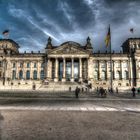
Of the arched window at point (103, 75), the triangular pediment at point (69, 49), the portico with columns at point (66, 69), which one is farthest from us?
the arched window at point (103, 75)

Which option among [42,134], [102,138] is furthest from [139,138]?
[42,134]

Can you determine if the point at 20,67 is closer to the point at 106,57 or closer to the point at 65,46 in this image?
the point at 65,46

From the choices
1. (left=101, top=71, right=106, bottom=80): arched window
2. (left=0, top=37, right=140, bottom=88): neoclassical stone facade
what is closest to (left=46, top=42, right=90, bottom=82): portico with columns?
(left=0, top=37, right=140, bottom=88): neoclassical stone facade

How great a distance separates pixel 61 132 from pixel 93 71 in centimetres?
7310

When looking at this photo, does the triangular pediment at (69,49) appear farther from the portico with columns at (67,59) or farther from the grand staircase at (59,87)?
the grand staircase at (59,87)

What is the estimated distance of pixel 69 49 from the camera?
74438 mm

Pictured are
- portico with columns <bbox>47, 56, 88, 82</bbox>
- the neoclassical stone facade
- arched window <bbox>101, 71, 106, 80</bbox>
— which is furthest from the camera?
arched window <bbox>101, 71, 106, 80</bbox>

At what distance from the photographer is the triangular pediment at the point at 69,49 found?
7411 centimetres

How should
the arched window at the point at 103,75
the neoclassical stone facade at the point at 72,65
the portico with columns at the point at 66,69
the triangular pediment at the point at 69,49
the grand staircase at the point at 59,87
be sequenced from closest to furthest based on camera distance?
the grand staircase at the point at 59,87, the portico with columns at the point at 66,69, the triangular pediment at the point at 69,49, the neoclassical stone facade at the point at 72,65, the arched window at the point at 103,75

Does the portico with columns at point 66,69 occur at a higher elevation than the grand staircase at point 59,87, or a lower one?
higher

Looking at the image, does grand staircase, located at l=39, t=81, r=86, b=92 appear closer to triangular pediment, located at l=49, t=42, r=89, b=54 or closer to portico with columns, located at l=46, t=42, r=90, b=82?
portico with columns, located at l=46, t=42, r=90, b=82

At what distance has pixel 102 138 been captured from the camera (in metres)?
6.25

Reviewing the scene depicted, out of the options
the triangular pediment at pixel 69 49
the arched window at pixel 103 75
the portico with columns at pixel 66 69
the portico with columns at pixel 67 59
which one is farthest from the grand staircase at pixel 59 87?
the arched window at pixel 103 75

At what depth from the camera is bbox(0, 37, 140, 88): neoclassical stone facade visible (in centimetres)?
7425
